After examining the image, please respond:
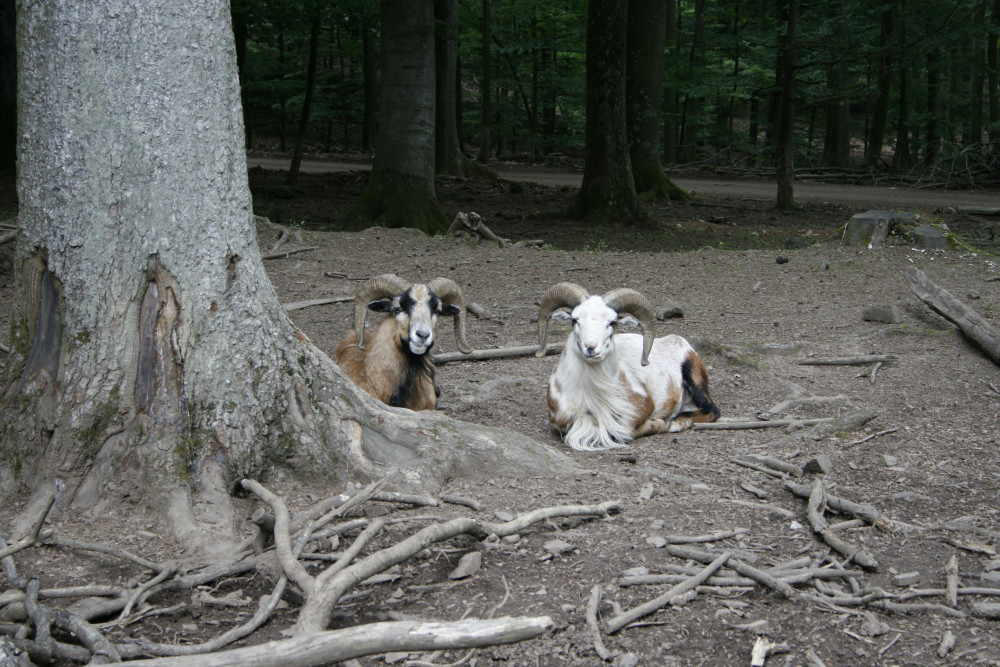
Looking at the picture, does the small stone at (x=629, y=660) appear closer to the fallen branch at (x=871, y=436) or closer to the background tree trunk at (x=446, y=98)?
the fallen branch at (x=871, y=436)

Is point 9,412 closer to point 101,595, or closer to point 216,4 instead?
point 101,595

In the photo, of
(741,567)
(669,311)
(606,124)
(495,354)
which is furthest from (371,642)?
(606,124)


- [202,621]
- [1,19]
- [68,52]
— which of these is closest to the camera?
[202,621]

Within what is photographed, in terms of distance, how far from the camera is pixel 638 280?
12.3 m

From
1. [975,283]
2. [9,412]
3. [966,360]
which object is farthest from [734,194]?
[9,412]

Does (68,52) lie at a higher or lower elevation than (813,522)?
higher

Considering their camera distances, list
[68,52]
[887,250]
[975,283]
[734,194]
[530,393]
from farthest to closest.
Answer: [734,194] < [887,250] < [975,283] < [530,393] < [68,52]

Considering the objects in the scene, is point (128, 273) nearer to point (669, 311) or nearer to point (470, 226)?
point (669, 311)

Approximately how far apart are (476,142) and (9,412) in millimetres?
36297

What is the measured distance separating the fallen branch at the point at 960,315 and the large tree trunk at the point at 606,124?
7.73m

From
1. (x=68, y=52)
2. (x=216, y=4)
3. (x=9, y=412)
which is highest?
(x=216, y=4)

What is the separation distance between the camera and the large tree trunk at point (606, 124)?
16.5 m

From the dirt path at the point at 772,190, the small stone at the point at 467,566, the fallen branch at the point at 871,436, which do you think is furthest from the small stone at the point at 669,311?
the dirt path at the point at 772,190

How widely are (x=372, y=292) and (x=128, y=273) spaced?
302 centimetres
